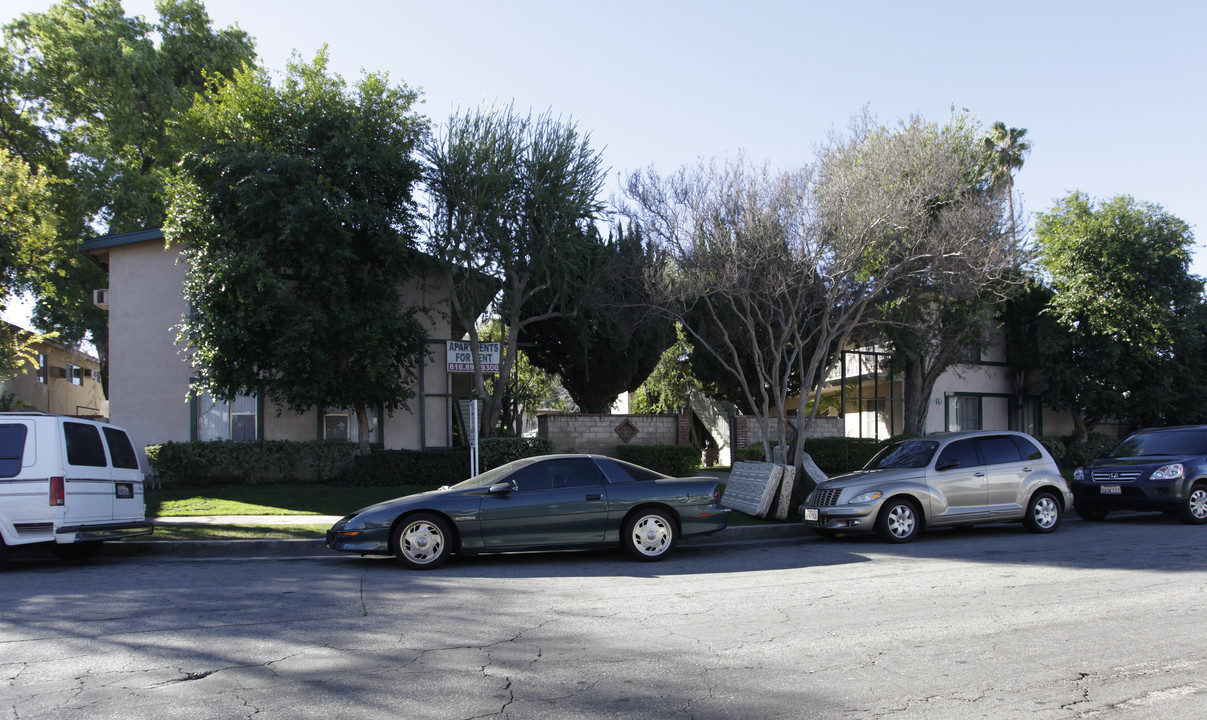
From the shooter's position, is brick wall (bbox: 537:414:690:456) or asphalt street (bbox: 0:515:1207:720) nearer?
asphalt street (bbox: 0:515:1207:720)

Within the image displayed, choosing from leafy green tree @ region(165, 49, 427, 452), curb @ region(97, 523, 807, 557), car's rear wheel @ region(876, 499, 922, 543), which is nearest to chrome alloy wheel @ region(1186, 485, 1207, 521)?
car's rear wheel @ region(876, 499, 922, 543)

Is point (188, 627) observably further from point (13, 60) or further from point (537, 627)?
point (13, 60)

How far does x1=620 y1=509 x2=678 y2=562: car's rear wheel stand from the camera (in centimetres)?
1020

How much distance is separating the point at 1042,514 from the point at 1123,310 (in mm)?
15169

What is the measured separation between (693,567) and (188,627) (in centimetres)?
550

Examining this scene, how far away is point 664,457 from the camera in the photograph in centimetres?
2055

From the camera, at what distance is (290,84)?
1836cm

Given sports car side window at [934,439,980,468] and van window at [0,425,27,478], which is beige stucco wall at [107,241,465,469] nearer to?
van window at [0,425,27,478]

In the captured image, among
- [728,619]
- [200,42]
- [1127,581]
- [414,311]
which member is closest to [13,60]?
[200,42]

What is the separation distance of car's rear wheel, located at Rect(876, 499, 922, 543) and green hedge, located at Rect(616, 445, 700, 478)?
9.08m

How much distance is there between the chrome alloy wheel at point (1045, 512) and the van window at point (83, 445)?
12897mm

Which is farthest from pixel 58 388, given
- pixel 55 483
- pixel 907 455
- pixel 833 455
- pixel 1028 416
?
pixel 1028 416

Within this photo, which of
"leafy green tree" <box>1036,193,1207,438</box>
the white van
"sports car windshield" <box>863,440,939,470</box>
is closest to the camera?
the white van

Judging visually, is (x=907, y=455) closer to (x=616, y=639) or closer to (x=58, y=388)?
(x=616, y=639)
